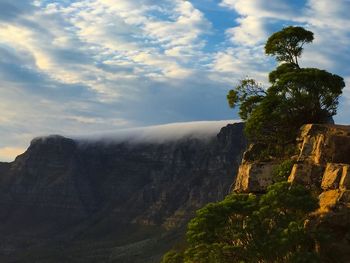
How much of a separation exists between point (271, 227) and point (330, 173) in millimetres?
9232

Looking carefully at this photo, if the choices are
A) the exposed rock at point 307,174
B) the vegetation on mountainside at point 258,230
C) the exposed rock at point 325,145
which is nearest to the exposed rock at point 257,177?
the exposed rock at point 325,145

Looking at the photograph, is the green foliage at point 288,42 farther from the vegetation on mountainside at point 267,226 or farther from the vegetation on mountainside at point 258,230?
the vegetation on mountainside at point 258,230

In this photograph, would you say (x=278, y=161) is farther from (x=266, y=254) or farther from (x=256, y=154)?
(x=266, y=254)

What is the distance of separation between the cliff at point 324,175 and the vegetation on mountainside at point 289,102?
372cm

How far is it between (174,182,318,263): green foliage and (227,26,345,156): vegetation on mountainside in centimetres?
1682

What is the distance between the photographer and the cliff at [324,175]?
46.1 metres

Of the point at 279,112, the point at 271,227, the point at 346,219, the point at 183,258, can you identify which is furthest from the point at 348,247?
the point at 279,112

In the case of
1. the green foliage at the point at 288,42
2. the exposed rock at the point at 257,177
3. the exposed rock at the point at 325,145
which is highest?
the green foliage at the point at 288,42

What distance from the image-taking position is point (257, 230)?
45344 mm

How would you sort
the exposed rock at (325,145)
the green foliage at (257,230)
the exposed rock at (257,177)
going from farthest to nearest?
1. the exposed rock at (257,177)
2. the exposed rock at (325,145)
3. the green foliage at (257,230)

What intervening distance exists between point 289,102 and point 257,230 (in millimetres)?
22273

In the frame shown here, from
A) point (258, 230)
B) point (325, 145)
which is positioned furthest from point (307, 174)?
point (258, 230)

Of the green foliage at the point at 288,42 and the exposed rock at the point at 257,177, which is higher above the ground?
the green foliage at the point at 288,42

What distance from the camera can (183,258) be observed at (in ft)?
179
